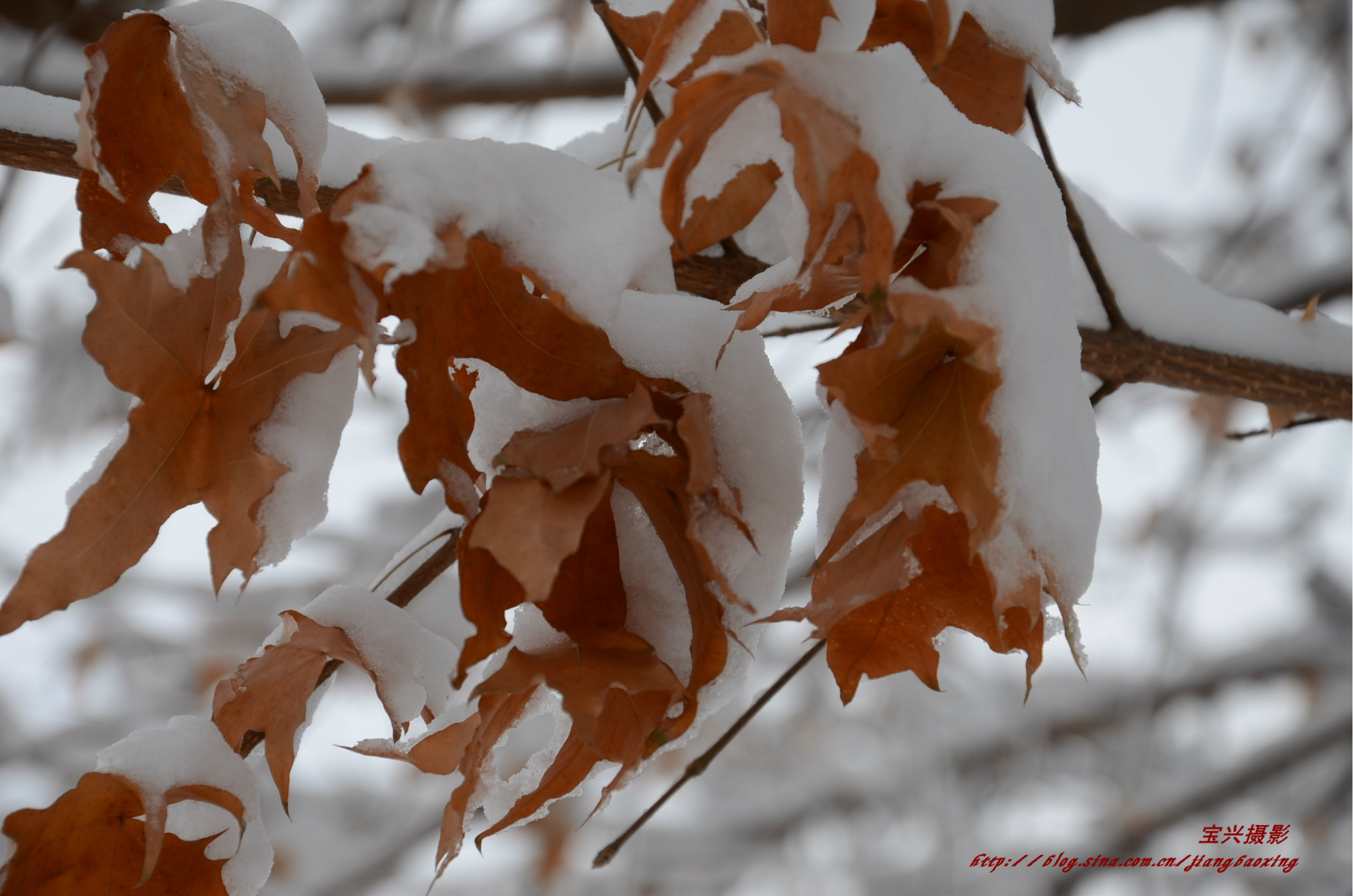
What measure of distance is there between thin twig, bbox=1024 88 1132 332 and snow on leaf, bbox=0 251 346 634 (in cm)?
47

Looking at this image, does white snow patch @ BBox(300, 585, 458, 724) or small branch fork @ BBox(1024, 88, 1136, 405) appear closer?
white snow patch @ BBox(300, 585, 458, 724)

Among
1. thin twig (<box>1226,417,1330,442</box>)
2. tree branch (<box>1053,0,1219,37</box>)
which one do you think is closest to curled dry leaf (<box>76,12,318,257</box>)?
thin twig (<box>1226,417,1330,442</box>)

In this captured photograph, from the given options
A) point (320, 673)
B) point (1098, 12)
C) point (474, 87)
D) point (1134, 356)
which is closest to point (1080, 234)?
point (1134, 356)

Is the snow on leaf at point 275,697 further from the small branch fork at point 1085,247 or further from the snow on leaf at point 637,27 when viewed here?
the small branch fork at point 1085,247

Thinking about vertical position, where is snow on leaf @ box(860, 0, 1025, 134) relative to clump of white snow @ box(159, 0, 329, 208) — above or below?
above

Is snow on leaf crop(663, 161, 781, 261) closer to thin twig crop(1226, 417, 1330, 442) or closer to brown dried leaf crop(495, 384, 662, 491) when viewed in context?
brown dried leaf crop(495, 384, 662, 491)

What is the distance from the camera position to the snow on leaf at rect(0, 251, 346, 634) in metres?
0.37

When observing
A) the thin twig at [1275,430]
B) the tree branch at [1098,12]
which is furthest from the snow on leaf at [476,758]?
the tree branch at [1098,12]

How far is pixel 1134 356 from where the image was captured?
2.37 ft

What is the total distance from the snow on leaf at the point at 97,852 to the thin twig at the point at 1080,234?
619 millimetres

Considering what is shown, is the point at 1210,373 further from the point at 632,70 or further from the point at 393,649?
the point at 393,649

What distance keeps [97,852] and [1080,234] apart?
28.0 inches

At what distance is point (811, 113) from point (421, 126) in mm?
1737

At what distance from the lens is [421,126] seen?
1.84 m
